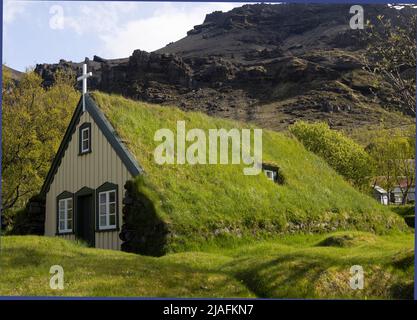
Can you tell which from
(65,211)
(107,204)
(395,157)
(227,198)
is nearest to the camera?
(107,204)

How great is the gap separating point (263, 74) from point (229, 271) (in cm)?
293

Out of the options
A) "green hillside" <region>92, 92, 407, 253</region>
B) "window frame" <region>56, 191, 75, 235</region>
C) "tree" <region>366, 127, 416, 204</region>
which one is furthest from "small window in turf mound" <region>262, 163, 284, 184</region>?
"window frame" <region>56, 191, 75, 235</region>

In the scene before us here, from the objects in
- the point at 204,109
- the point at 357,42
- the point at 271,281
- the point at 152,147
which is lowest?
the point at 271,281

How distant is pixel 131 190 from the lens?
29.6 feet

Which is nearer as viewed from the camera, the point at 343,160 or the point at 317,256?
the point at 317,256

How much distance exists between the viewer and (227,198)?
8.87m

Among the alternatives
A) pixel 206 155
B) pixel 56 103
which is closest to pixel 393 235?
pixel 206 155

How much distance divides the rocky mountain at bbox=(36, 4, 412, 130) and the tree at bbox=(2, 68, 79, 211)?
1.76 ft

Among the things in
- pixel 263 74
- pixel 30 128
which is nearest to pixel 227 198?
pixel 263 74

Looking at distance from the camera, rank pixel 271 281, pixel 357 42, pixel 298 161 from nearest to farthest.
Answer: pixel 271 281 → pixel 357 42 → pixel 298 161

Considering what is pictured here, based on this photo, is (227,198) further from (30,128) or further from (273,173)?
(30,128)

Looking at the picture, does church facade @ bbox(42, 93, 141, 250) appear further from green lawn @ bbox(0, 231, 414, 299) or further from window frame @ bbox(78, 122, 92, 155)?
green lawn @ bbox(0, 231, 414, 299)

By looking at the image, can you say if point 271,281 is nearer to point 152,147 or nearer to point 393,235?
Result: point 393,235

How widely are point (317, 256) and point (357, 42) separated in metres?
3.21
